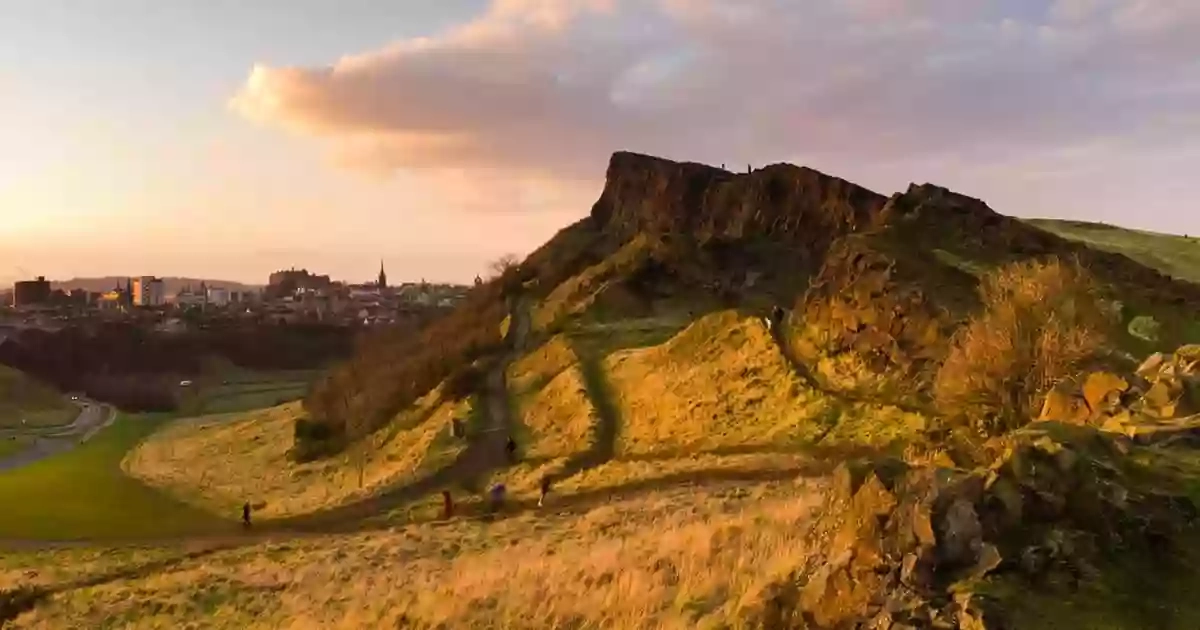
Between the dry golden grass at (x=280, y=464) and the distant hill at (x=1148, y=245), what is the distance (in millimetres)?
46057

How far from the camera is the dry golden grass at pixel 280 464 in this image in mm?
50594

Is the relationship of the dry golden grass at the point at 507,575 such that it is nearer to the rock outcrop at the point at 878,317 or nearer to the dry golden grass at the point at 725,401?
the dry golden grass at the point at 725,401

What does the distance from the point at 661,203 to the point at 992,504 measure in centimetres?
9538

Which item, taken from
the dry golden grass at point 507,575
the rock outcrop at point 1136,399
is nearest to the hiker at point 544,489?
the dry golden grass at point 507,575

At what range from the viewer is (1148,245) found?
72500mm

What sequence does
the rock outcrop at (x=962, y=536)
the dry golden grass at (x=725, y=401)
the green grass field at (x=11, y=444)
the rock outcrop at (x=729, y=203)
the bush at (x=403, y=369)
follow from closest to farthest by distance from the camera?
1. the rock outcrop at (x=962, y=536)
2. the dry golden grass at (x=725, y=401)
3. the bush at (x=403, y=369)
4. the green grass field at (x=11, y=444)
5. the rock outcrop at (x=729, y=203)

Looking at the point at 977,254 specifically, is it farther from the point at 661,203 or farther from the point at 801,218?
the point at 661,203

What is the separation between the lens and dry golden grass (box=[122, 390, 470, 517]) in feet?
166

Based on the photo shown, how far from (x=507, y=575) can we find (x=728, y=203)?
8054 centimetres

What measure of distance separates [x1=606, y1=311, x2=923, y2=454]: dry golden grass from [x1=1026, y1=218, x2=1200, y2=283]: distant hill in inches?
1048

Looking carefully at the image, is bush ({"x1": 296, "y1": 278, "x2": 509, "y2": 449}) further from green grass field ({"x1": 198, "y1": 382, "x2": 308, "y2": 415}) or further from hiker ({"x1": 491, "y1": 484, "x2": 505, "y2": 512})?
hiker ({"x1": 491, "y1": 484, "x2": 505, "y2": 512})

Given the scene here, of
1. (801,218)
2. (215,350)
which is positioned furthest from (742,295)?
(215,350)

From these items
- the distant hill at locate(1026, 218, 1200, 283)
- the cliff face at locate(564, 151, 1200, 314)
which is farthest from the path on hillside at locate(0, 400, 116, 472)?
the distant hill at locate(1026, 218, 1200, 283)

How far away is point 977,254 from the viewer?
167ft
